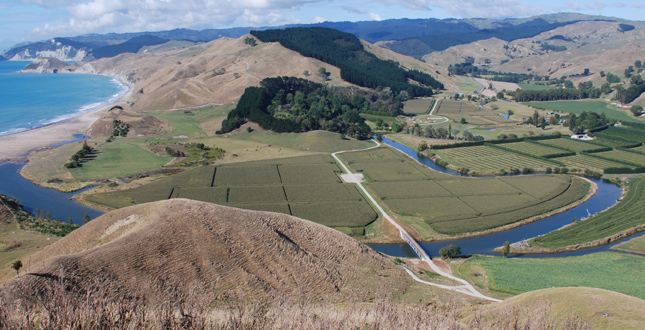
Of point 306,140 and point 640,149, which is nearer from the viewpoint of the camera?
point 640,149

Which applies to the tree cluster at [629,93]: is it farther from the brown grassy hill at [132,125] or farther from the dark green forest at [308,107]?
the brown grassy hill at [132,125]

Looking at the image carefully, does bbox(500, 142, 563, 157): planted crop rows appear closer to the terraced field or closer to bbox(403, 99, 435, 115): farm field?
the terraced field


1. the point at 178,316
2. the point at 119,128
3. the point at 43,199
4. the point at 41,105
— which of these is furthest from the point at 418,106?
the point at 178,316

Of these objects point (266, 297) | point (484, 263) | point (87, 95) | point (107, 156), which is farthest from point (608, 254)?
point (87, 95)

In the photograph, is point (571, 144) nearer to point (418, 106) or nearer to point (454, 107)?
point (454, 107)

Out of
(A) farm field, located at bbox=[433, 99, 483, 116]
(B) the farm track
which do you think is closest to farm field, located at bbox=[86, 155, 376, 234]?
(B) the farm track

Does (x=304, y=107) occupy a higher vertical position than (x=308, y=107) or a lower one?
higher
